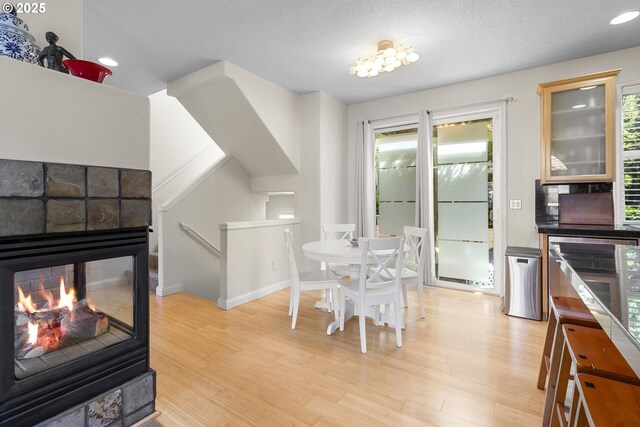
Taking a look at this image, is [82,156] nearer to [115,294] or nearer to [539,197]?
[115,294]

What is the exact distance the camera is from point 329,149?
444cm

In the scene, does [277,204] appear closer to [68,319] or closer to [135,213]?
[135,213]

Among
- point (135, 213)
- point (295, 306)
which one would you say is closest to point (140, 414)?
point (135, 213)

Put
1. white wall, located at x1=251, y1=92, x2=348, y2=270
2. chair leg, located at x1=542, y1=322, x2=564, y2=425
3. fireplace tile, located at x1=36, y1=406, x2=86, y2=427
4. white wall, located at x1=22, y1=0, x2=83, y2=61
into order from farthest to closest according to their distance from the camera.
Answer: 1. white wall, located at x1=251, y1=92, x2=348, y2=270
2. white wall, located at x1=22, y1=0, x2=83, y2=61
3. chair leg, located at x1=542, y1=322, x2=564, y2=425
4. fireplace tile, located at x1=36, y1=406, x2=86, y2=427

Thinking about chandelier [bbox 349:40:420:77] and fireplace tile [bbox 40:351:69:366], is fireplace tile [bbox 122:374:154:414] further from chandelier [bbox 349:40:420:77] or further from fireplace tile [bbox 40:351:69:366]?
chandelier [bbox 349:40:420:77]

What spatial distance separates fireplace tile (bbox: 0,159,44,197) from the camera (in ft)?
3.92

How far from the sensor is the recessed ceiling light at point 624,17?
2.44 metres

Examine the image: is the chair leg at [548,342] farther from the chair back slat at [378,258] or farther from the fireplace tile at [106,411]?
the fireplace tile at [106,411]

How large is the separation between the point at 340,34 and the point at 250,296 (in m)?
3.02


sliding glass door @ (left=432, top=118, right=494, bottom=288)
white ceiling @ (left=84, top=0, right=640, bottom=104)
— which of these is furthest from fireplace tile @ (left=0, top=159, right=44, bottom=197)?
sliding glass door @ (left=432, top=118, right=494, bottom=288)

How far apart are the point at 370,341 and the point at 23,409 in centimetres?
217

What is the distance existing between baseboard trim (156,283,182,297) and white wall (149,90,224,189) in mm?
1927

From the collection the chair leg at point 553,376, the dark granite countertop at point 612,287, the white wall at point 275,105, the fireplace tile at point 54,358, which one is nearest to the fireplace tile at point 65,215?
the fireplace tile at point 54,358

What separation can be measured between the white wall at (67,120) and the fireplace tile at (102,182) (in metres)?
0.05
